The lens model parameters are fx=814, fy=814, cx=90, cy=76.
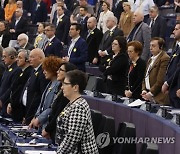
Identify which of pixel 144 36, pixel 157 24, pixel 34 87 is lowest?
pixel 34 87

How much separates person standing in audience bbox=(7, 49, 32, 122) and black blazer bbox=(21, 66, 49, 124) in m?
0.68

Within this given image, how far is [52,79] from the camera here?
10789 mm

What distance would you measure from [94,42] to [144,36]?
2537 millimetres

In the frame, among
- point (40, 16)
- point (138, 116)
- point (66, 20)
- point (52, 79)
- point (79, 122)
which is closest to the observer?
point (79, 122)

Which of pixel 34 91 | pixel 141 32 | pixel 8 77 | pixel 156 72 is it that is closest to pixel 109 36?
pixel 141 32

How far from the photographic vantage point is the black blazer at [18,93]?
43.1ft

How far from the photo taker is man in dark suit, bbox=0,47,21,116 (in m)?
13.8

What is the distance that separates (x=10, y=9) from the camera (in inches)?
891

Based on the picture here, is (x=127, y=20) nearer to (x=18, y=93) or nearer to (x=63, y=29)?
(x=63, y=29)

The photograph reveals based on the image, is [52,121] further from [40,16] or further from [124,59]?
[40,16]

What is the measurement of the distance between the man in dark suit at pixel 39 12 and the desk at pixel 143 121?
34.4 ft

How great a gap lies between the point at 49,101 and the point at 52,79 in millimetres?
373

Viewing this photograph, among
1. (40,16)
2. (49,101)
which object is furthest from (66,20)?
(49,101)

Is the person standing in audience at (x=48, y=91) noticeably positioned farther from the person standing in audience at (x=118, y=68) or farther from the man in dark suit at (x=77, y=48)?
the man in dark suit at (x=77, y=48)
